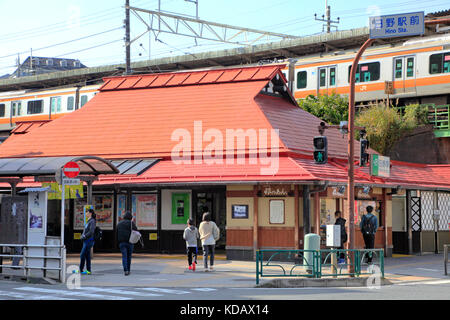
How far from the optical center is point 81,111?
31.0 meters

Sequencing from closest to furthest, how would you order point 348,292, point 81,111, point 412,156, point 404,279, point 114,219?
point 348,292 → point 404,279 → point 114,219 → point 81,111 → point 412,156

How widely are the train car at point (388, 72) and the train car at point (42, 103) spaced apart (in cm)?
1477

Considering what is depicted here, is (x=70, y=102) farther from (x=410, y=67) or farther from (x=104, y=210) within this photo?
(x=410, y=67)

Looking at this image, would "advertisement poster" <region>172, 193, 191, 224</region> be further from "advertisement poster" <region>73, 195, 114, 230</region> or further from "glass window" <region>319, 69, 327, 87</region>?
"glass window" <region>319, 69, 327, 87</region>

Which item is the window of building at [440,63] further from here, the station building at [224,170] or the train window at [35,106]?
the train window at [35,106]

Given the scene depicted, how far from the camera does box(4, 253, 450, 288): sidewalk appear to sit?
17.2 metres

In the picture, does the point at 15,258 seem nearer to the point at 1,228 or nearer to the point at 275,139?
the point at 1,228

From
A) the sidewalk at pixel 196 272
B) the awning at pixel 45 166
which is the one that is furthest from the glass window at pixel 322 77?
the awning at pixel 45 166

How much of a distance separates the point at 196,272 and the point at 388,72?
2315 cm

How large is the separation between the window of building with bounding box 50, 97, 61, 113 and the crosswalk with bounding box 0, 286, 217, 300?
35.5 meters

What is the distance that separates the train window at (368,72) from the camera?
3984cm
